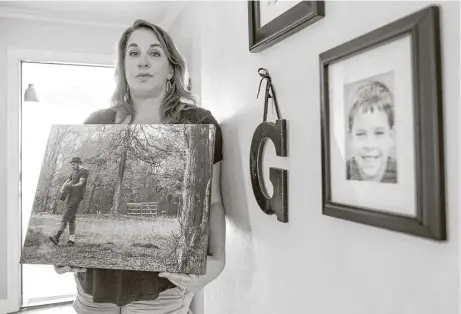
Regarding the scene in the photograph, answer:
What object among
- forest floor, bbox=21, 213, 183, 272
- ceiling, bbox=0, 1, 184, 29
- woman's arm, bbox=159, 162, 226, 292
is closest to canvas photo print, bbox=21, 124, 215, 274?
forest floor, bbox=21, 213, 183, 272

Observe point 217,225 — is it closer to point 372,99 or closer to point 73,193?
point 73,193

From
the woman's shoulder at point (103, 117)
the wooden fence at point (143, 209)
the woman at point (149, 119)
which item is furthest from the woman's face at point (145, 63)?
the wooden fence at point (143, 209)

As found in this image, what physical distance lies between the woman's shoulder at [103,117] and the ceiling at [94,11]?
1679mm

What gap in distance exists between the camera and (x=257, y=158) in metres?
0.96

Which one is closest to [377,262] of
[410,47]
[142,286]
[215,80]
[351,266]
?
[351,266]

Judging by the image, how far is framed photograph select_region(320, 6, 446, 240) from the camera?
0.47 metres

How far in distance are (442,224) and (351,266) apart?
0.21m

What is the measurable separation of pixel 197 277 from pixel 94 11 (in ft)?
8.30

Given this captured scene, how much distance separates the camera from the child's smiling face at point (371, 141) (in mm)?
543

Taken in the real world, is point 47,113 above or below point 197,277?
above

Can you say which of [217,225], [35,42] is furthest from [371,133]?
[35,42]

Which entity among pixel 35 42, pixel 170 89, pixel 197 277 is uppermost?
pixel 35 42

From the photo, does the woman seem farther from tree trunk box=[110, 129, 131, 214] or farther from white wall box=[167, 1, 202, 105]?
white wall box=[167, 1, 202, 105]

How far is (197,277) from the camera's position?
1027 millimetres
